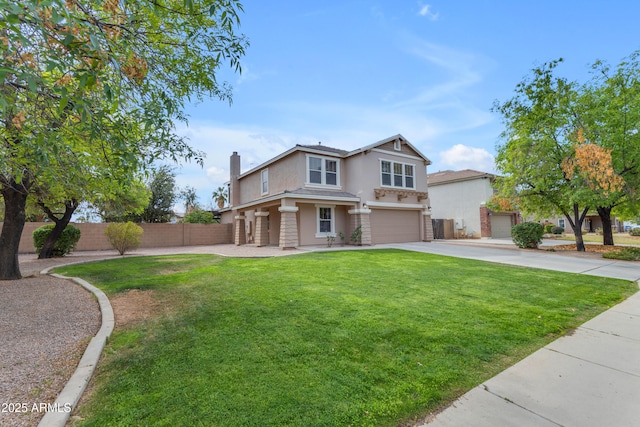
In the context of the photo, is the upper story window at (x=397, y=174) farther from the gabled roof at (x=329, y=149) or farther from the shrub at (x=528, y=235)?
the shrub at (x=528, y=235)

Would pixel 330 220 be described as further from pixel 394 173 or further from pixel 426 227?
pixel 426 227

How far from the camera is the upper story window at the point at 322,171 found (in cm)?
1680

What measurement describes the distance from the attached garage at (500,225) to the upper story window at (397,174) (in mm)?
10585

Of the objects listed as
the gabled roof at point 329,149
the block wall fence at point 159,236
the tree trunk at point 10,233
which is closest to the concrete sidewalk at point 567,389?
the tree trunk at point 10,233

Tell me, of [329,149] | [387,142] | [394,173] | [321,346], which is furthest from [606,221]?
[321,346]

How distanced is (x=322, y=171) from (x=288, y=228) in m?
4.44

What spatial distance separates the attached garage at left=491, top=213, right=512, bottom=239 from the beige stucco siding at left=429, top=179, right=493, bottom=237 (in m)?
1.90

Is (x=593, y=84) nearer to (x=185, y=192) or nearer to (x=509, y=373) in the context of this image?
(x=509, y=373)

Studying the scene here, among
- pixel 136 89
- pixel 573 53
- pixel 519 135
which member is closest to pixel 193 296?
pixel 136 89

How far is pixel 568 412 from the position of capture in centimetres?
242

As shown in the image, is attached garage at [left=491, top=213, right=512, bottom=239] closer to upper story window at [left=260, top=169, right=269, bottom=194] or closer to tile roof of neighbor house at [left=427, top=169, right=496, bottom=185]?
tile roof of neighbor house at [left=427, top=169, right=496, bottom=185]

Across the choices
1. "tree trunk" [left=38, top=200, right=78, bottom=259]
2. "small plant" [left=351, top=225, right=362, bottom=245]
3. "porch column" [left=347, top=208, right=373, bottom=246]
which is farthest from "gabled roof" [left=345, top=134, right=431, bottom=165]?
"tree trunk" [left=38, top=200, right=78, bottom=259]

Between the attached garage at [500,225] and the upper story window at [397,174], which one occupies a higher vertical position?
the upper story window at [397,174]

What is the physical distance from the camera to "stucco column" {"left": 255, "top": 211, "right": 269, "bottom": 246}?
58.3ft
